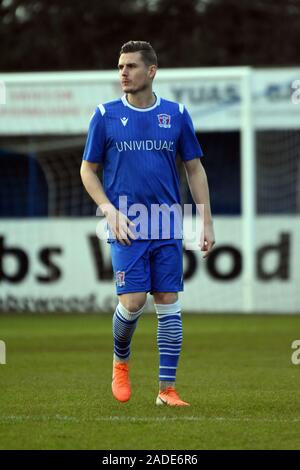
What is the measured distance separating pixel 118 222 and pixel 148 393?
1.79 m

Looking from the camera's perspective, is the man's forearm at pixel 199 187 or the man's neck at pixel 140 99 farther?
the man's forearm at pixel 199 187

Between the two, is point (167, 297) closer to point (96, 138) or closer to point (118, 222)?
point (118, 222)

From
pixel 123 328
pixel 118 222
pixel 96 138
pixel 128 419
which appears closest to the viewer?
pixel 128 419

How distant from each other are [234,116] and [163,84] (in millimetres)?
1309

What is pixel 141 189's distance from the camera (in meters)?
8.57

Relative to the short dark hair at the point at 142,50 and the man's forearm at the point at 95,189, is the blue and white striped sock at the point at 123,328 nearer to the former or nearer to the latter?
the man's forearm at the point at 95,189

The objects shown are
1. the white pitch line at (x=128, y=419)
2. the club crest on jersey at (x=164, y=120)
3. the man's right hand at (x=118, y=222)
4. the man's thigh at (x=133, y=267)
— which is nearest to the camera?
the white pitch line at (x=128, y=419)

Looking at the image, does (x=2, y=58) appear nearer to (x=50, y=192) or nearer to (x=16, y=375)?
(x=50, y=192)

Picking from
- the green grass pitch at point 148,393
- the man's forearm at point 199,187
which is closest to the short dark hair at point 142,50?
the man's forearm at point 199,187

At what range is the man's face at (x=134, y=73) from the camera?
8.59 metres

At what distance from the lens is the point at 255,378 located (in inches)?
434

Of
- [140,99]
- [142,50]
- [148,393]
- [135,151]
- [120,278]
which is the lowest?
[148,393]

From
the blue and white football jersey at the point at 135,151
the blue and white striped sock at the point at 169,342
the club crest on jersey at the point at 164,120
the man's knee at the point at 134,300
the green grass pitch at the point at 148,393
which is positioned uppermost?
the club crest on jersey at the point at 164,120

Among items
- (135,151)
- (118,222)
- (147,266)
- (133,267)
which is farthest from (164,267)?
(135,151)
